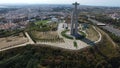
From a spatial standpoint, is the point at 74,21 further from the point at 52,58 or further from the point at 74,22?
the point at 52,58

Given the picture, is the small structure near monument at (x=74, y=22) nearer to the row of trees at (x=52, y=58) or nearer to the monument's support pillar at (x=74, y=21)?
the monument's support pillar at (x=74, y=21)

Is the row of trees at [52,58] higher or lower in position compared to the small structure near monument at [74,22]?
lower

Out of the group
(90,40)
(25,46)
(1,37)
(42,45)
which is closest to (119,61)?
(90,40)

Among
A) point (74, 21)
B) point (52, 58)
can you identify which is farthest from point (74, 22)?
point (52, 58)

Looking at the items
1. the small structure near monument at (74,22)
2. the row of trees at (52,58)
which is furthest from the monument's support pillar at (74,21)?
the row of trees at (52,58)

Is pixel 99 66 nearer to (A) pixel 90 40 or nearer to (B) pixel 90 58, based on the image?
(B) pixel 90 58

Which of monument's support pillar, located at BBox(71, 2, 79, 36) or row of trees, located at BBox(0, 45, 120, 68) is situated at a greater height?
monument's support pillar, located at BBox(71, 2, 79, 36)

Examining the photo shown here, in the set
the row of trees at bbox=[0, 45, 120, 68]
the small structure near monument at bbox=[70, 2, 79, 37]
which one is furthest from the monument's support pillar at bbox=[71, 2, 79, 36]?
the row of trees at bbox=[0, 45, 120, 68]

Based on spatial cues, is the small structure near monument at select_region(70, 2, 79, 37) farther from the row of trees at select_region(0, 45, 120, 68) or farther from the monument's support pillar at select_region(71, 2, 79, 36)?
the row of trees at select_region(0, 45, 120, 68)

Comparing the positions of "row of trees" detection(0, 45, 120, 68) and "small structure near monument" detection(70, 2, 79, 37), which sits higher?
"small structure near monument" detection(70, 2, 79, 37)

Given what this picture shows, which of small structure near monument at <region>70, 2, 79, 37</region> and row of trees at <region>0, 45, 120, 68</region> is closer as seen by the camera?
row of trees at <region>0, 45, 120, 68</region>

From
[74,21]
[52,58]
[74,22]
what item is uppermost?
[74,21]
